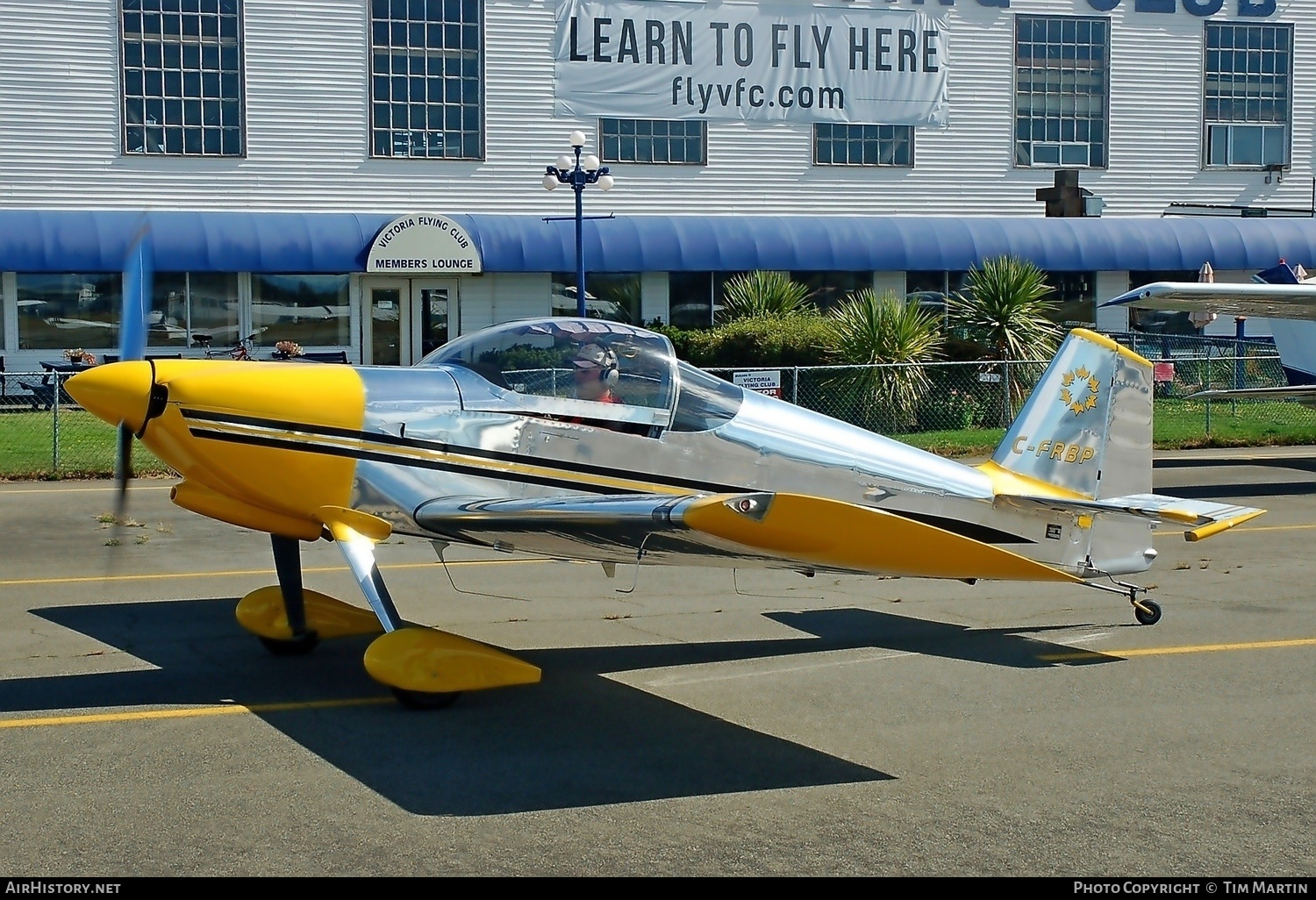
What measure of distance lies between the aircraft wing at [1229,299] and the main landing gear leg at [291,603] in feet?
36.1

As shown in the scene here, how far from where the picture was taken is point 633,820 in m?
5.34

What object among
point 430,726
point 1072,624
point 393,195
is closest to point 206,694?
point 430,726

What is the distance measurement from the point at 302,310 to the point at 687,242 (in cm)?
821

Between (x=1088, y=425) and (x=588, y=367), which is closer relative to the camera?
(x=588, y=367)

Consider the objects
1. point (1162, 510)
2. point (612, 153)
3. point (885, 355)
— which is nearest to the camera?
point (1162, 510)

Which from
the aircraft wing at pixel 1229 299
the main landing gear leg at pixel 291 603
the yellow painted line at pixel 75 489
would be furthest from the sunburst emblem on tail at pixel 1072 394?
the yellow painted line at pixel 75 489

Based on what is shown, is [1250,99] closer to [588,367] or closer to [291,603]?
[588,367]

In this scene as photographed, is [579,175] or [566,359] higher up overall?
[579,175]

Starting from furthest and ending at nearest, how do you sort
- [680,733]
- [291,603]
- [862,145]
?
[862,145]
[291,603]
[680,733]

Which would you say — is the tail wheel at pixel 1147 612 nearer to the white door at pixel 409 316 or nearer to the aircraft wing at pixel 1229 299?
the aircraft wing at pixel 1229 299

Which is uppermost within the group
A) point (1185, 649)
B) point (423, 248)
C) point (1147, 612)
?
point (423, 248)

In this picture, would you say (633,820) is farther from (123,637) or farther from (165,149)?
(165,149)

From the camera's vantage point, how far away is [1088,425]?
8.50m

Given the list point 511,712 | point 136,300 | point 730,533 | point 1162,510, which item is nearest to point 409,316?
point 136,300
